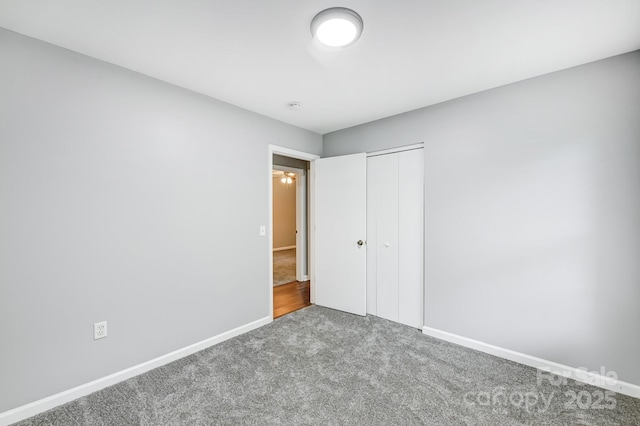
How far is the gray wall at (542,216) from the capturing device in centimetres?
192

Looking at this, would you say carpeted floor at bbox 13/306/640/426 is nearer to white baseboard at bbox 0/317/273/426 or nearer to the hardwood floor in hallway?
white baseboard at bbox 0/317/273/426

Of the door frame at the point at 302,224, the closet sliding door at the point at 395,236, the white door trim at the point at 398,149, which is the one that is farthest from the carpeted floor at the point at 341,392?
the door frame at the point at 302,224

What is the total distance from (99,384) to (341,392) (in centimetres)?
178

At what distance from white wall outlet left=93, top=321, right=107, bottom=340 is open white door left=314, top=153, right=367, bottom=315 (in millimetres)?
2376

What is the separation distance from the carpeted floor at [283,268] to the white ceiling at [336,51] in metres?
3.49

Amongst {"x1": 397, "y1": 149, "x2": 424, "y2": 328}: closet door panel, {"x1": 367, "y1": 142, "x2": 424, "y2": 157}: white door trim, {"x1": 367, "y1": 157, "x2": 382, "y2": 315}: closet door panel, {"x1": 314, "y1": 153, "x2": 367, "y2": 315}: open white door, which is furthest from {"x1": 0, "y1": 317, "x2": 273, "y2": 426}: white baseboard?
{"x1": 367, "y1": 142, "x2": 424, "y2": 157}: white door trim

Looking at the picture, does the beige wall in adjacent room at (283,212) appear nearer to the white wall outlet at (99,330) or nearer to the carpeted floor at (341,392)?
the carpeted floor at (341,392)

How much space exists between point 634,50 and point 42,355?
Answer: 4.56m

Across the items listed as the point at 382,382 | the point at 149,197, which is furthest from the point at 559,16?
the point at 149,197

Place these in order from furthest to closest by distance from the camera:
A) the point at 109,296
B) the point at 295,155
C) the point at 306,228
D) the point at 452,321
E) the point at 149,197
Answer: the point at 306,228 < the point at 295,155 < the point at 452,321 < the point at 149,197 < the point at 109,296

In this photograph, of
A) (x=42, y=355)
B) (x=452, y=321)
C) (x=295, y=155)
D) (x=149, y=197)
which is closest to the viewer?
(x=42, y=355)

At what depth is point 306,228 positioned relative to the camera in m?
4.89

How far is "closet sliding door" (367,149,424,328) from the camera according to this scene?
9.84 ft

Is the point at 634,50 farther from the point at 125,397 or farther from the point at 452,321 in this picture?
the point at 125,397
